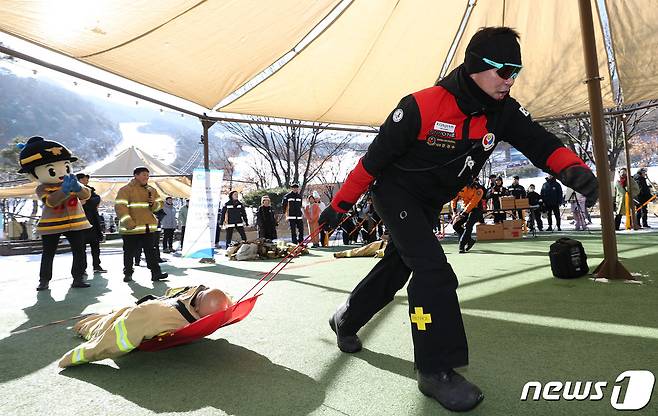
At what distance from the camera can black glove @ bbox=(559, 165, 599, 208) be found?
6.22ft

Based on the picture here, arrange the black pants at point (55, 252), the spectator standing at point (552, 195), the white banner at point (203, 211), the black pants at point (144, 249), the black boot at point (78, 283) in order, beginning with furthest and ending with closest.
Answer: the spectator standing at point (552, 195), the white banner at point (203, 211), the black pants at point (144, 249), the black boot at point (78, 283), the black pants at point (55, 252)

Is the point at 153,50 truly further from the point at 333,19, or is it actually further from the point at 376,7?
the point at 376,7

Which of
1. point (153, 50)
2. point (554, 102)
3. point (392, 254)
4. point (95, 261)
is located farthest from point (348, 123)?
point (392, 254)

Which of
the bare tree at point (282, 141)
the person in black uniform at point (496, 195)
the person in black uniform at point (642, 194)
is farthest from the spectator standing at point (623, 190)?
the bare tree at point (282, 141)

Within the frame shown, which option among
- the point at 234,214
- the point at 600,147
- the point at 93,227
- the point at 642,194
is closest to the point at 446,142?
the point at 600,147

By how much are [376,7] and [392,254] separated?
505 centimetres

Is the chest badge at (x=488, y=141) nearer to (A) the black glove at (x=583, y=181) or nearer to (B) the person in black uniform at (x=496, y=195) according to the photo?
(A) the black glove at (x=583, y=181)

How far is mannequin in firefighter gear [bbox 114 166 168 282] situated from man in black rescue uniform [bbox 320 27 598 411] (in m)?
4.83

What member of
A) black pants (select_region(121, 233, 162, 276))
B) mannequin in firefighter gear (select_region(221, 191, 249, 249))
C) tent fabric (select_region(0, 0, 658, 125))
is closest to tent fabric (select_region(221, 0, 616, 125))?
tent fabric (select_region(0, 0, 658, 125))

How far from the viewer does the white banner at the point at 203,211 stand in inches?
330

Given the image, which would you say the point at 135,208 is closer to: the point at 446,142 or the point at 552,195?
the point at 446,142

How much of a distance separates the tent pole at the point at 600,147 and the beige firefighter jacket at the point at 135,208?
5865 mm

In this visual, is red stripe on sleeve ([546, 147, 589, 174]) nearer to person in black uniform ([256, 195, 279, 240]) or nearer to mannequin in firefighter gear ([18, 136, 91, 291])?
mannequin in firefighter gear ([18, 136, 91, 291])

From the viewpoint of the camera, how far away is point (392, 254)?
241cm
